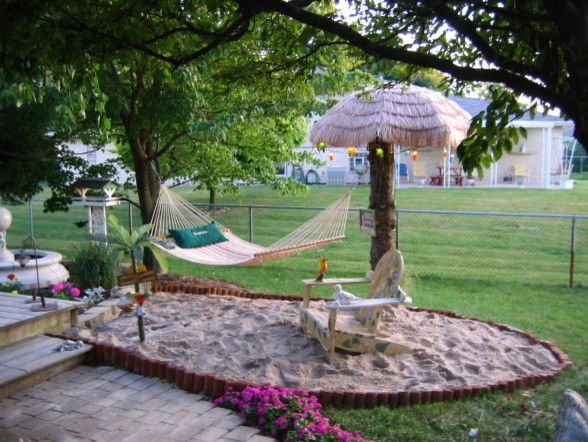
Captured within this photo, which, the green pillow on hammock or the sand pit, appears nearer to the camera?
the sand pit

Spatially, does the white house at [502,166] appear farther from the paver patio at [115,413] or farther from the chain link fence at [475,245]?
the paver patio at [115,413]

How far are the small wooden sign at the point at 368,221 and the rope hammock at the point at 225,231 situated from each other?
59 centimetres

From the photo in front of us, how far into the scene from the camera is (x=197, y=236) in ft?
22.7

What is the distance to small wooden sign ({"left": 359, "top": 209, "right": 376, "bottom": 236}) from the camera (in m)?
6.00

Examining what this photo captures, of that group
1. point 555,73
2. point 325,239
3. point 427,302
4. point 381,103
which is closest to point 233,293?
point 325,239

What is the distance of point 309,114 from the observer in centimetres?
897

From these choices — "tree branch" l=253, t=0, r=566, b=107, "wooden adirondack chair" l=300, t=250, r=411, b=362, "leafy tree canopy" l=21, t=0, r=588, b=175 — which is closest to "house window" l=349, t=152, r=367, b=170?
"wooden adirondack chair" l=300, t=250, r=411, b=362

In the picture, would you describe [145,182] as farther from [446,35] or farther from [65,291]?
[446,35]

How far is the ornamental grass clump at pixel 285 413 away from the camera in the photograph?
132 inches

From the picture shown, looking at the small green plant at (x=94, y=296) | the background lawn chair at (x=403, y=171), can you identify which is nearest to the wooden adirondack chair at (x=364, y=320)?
the small green plant at (x=94, y=296)

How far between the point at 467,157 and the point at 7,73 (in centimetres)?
275

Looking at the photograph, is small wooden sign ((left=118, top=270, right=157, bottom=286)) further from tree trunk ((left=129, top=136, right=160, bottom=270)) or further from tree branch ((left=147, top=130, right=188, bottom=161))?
tree branch ((left=147, top=130, right=188, bottom=161))

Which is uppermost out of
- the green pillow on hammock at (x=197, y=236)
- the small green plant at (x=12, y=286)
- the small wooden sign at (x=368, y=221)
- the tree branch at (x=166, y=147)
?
the tree branch at (x=166, y=147)

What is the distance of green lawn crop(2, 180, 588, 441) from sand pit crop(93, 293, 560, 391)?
35 centimetres
